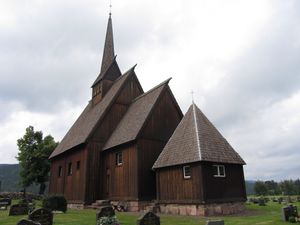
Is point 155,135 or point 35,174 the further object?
point 35,174

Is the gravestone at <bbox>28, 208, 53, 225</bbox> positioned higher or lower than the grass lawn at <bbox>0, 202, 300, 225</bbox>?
higher

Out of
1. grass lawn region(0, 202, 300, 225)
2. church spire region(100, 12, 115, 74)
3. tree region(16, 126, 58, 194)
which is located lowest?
grass lawn region(0, 202, 300, 225)

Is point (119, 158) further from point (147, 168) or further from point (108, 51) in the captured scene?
point (108, 51)

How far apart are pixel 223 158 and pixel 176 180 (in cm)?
343

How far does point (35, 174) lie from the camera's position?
46.5m

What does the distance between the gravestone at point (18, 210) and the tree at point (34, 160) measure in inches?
1127

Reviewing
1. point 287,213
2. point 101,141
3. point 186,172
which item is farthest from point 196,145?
point 101,141

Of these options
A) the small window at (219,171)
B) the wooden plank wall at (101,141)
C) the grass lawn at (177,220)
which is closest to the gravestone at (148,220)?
the grass lawn at (177,220)

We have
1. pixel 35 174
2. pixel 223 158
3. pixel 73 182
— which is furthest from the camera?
pixel 35 174

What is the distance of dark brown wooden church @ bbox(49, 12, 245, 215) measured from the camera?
19.2 meters

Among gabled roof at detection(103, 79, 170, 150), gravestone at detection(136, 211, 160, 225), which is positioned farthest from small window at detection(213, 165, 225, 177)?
gravestone at detection(136, 211, 160, 225)

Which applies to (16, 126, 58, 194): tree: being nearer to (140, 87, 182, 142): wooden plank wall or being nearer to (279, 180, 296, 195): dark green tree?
(140, 87, 182, 142): wooden plank wall

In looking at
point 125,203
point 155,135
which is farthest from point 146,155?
point 125,203

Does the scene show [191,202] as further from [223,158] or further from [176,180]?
[223,158]
